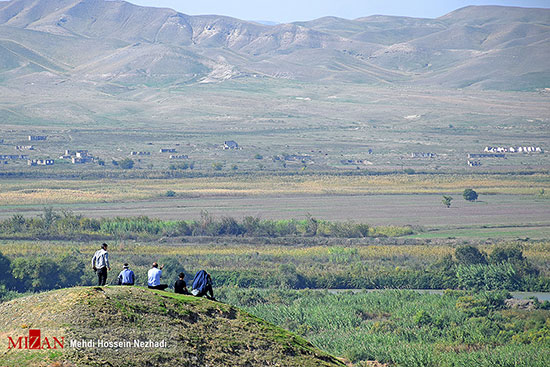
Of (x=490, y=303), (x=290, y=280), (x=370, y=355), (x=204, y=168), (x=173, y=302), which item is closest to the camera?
(x=173, y=302)

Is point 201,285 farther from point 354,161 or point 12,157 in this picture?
point 12,157

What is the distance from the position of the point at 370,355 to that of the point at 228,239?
4847 cm

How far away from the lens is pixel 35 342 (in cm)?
1964

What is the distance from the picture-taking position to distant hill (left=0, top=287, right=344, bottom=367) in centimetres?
1988

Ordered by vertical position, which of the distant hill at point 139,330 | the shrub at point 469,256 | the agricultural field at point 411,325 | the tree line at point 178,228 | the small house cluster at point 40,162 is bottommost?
the small house cluster at point 40,162

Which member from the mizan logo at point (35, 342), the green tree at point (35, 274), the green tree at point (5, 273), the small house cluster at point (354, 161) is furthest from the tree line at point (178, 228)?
the small house cluster at point (354, 161)

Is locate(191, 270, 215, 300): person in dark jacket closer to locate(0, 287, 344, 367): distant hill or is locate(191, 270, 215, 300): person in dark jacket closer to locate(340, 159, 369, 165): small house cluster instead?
locate(0, 287, 344, 367): distant hill

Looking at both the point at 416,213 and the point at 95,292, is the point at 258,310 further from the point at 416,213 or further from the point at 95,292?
the point at 416,213

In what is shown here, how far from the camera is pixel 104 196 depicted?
125m

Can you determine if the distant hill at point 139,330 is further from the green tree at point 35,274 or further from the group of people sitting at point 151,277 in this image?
the green tree at point 35,274

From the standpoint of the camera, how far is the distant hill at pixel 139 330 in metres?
19.9

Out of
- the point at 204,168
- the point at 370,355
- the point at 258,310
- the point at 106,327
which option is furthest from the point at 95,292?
the point at 204,168

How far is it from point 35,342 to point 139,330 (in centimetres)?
257

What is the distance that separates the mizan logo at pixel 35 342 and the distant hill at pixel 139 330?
0.20ft
